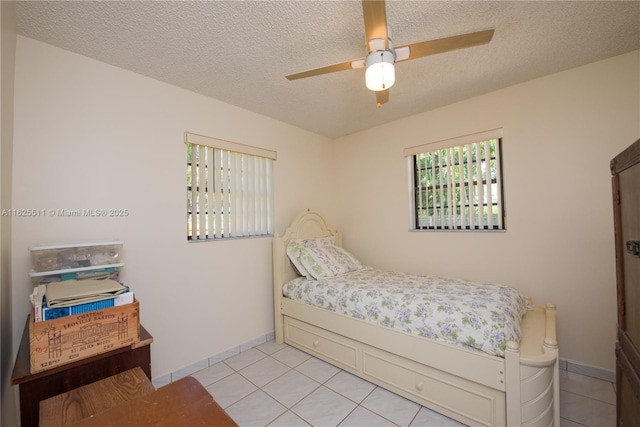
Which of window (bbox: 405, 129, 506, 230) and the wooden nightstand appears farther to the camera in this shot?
window (bbox: 405, 129, 506, 230)

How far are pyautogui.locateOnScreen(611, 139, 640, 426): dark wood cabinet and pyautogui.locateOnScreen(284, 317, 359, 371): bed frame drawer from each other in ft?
4.86

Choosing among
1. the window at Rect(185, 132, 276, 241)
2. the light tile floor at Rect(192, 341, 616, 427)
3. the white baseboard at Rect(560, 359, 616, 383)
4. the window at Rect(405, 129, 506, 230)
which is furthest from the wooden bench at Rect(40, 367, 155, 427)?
the white baseboard at Rect(560, 359, 616, 383)

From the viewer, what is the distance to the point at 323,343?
240cm

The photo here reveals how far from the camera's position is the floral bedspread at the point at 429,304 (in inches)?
62.8

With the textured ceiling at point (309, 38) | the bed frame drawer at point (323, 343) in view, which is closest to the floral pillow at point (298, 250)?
the bed frame drawer at point (323, 343)

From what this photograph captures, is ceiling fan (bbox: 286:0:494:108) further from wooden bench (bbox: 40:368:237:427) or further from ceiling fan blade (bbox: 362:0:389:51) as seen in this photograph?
wooden bench (bbox: 40:368:237:427)

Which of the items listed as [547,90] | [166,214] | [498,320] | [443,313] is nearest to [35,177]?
[166,214]

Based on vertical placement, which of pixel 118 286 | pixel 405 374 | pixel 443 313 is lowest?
pixel 405 374

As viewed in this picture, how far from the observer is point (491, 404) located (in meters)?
1.54

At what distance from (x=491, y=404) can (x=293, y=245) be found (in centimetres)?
197

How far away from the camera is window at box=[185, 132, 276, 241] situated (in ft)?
7.80

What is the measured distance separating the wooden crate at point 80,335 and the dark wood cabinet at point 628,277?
2106 mm

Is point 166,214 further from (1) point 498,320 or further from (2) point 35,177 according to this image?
(1) point 498,320

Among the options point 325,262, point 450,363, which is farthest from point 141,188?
point 450,363
